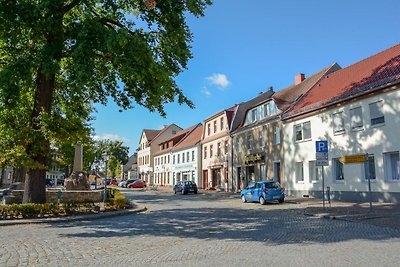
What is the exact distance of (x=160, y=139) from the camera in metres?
75.2

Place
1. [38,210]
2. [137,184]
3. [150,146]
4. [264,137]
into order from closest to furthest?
[38,210]
[264,137]
[137,184]
[150,146]

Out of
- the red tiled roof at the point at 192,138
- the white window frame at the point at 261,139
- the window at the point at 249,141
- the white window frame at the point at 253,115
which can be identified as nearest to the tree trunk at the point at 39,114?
the white window frame at the point at 261,139

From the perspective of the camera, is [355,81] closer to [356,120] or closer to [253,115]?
[356,120]

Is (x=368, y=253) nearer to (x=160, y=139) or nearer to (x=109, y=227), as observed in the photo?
(x=109, y=227)

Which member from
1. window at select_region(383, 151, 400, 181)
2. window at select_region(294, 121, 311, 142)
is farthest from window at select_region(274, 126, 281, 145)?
window at select_region(383, 151, 400, 181)

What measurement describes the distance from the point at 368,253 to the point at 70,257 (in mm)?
6457

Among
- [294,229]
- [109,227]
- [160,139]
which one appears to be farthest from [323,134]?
[160,139]

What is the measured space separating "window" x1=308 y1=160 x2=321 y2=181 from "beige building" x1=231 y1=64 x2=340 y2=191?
3284mm

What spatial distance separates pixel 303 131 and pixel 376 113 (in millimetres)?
6858

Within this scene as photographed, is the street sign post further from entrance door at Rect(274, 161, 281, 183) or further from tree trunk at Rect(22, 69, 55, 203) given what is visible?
entrance door at Rect(274, 161, 281, 183)

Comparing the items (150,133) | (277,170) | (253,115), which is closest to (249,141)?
(253,115)

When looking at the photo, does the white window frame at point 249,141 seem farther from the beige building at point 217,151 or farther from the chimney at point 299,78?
the chimney at point 299,78

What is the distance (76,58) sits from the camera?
1318cm

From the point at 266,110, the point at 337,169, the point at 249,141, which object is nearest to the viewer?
the point at 337,169
